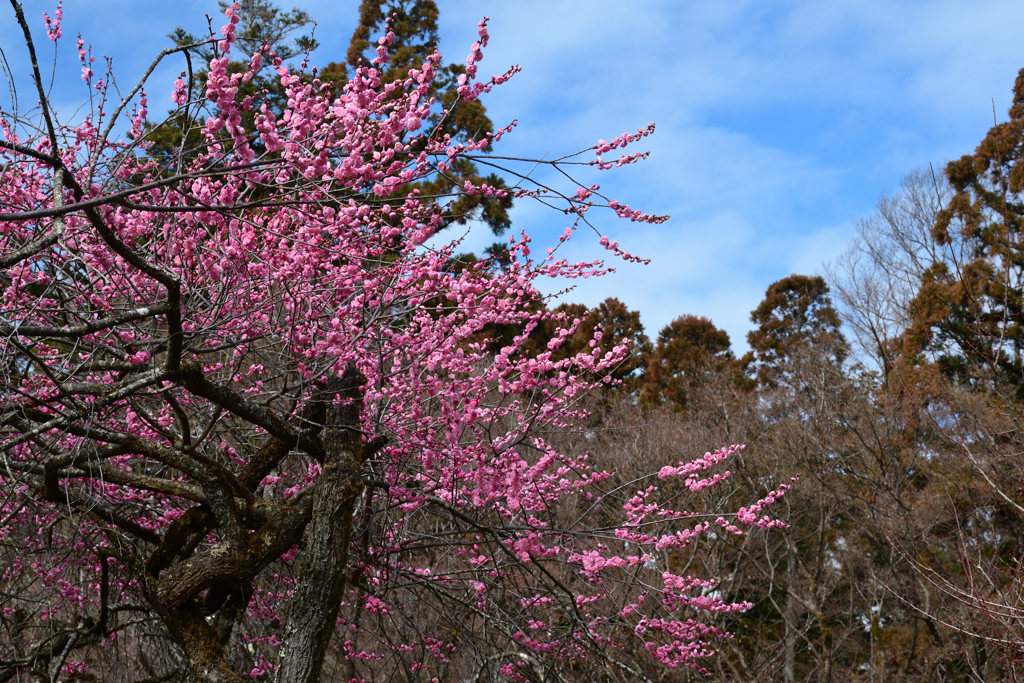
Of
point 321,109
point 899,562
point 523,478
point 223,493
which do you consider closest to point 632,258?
point 523,478

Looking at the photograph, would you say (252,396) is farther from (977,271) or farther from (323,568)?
(977,271)

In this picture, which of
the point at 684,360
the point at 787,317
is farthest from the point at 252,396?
the point at 787,317

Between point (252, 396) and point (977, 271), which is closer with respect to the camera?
point (252, 396)

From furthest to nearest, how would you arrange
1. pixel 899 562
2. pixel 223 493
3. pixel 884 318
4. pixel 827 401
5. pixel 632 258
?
1. pixel 884 318
2. pixel 827 401
3. pixel 899 562
4. pixel 632 258
5. pixel 223 493

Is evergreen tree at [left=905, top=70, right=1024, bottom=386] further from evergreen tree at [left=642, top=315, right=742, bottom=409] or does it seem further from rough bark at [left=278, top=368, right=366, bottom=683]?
rough bark at [left=278, top=368, right=366, bottom=683]

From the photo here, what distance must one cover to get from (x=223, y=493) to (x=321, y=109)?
2.63 metres

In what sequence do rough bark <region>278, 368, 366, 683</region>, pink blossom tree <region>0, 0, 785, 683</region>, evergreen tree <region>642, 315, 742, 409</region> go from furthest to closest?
evergreen tree <region>642, 315, 742, 409</region> → rough bark <region>278, 368, 366, 683</region> → pink blossom tree <region>0, 0, 785, 683</region>

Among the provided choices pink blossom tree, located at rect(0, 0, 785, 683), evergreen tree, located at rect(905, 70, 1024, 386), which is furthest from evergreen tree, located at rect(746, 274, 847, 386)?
pink blossom tree, located at rect(0, 0, 785, 683)

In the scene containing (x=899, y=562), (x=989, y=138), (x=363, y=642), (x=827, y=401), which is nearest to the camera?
(x=363, y=642)

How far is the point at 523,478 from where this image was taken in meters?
5.33

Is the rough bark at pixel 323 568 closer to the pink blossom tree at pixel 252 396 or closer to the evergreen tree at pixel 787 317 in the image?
the pink blossom tree at pixel 252 396

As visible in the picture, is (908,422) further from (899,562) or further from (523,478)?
(523,478)

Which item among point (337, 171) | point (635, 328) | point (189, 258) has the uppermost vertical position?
point (635, 328)

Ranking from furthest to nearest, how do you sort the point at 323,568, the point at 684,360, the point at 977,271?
1. the point at 684,360
2. the point at 977,271
3. the point at 323,568
